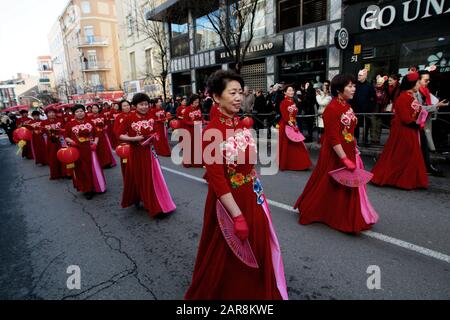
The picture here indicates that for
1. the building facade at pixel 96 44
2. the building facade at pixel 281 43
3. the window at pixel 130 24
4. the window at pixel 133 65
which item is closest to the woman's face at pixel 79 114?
the building facade at pixel 281 43

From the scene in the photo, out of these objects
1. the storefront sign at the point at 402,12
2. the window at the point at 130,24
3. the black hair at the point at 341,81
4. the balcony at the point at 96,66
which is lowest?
the black hair at the point at 341,81

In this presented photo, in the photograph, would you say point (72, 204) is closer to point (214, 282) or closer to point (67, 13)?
point (214, 282)

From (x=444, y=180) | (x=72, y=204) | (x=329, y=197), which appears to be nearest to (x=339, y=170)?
(x=329, y=197)

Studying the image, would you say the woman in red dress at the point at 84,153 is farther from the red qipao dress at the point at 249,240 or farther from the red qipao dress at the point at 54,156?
the red qipao dress at the point at 249,240

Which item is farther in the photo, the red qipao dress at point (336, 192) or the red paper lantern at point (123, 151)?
the red paper lantern at point (123, 151)

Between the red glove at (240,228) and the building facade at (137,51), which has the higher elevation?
the building facade at (137,51)

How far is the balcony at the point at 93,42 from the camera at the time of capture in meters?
44.7

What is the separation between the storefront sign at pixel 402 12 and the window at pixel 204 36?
9810 millimetres

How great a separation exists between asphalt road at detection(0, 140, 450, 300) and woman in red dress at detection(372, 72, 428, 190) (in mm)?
254

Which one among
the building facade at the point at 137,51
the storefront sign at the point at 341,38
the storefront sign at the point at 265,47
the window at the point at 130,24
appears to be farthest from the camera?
the window at the point at 130,24

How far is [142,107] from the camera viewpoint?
14.9ft
